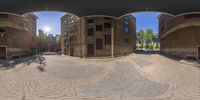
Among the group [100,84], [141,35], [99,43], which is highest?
[141,35]

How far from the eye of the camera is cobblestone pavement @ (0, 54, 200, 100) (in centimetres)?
677

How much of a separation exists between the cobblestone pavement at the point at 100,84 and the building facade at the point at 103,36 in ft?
20.6

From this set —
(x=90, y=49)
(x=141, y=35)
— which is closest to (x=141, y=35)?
(x=141, y=35)

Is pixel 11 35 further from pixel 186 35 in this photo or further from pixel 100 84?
pixel 186 35

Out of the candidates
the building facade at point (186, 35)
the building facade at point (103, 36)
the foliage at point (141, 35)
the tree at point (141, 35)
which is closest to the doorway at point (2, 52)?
the building facade at point (103, 36)

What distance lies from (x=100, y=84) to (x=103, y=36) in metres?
11.6

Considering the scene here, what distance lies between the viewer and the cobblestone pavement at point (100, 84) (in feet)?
22.2

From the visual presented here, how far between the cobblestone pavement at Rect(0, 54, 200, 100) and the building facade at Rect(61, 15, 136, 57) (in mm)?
6269

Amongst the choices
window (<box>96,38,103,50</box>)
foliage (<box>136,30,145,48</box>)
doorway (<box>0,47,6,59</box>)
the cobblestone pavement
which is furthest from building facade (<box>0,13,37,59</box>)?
foliage (<box>136,30,145,48</box>)

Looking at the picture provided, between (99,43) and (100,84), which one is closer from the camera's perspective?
(100,84)

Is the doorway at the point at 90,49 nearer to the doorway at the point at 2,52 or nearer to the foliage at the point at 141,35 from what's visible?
the doorway at the point at 2,52

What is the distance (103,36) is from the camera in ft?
63.5

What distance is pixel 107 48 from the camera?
18.4 meters

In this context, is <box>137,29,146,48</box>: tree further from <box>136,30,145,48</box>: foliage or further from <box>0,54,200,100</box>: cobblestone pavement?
<box>0,54,200,100</box>: cobblestone pavement
